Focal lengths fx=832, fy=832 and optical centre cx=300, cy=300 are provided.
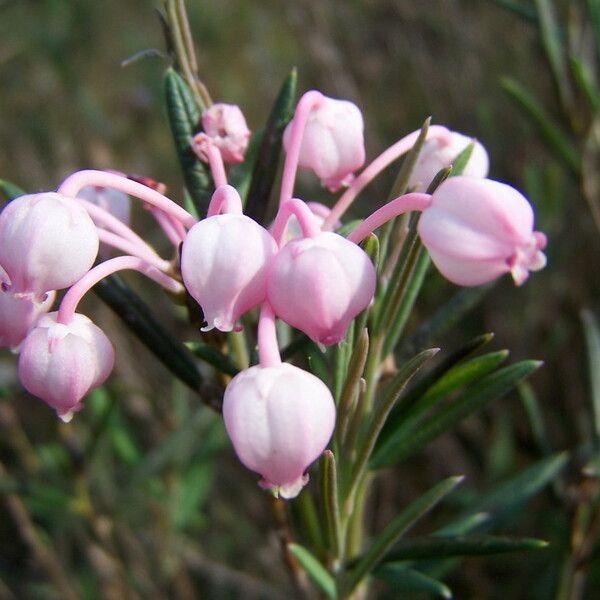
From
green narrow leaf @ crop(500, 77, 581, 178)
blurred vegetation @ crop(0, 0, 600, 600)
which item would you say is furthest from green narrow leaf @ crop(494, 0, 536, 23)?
green narrow leaf @ crop(500, 77, 581, 178)

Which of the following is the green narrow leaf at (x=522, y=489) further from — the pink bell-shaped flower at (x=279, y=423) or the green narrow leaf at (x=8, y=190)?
the green narrow leaf at (x=8, y=190)

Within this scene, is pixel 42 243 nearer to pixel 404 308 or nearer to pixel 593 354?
pixel 404 308

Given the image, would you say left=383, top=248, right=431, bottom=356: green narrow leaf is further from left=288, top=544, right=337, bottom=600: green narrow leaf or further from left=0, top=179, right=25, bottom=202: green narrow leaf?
left=0, top=179, right=25, bottom=202: green narrow leaf

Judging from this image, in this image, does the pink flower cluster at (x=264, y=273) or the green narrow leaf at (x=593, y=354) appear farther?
the green narrow leaf at (x=593, y=354)

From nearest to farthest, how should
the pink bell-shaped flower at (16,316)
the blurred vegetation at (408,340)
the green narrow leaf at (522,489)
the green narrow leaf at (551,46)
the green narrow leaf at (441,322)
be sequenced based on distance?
the pink bell-shaped flower at (16,316)
the green narrow leaf at (441,322)
the green narrow leaf at (522,489)
the green narrow leaf at (551,46)
the blurred vegetation at (408,340)

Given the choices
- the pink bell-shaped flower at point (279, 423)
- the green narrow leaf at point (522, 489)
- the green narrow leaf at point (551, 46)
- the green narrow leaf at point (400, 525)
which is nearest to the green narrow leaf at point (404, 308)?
the green narrow leaf at point (400, 525)

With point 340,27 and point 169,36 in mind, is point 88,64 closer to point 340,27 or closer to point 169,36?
point 340,27
